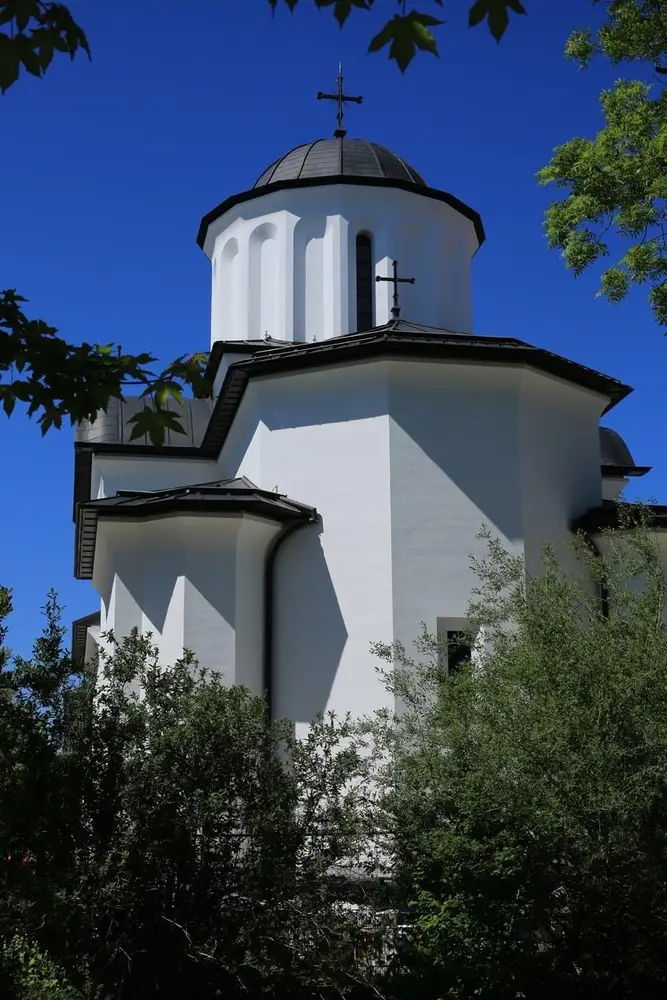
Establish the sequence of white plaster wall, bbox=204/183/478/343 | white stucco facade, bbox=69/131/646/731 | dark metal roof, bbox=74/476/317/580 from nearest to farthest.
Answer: white stucco facade, bbox=69/131/646/731
dark metal roof, bbox=74/476/317/580
white plaster wall, bbox=204/183/478/343

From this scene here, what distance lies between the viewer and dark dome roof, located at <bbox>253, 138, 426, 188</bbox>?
18.7 metres

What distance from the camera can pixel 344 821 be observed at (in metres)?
8.32

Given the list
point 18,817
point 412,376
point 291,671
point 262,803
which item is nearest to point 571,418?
point 412,376

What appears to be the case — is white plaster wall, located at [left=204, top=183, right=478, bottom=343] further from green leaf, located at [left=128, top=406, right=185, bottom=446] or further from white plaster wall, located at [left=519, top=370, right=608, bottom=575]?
green leaf, located at [left=128, top=406, right=185, bottom=446]

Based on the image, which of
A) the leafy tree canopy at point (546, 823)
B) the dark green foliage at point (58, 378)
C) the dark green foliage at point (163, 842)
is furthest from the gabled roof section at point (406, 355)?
the dark green foliage at point (58, 378)

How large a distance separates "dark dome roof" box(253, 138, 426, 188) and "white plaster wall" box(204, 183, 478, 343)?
0.43 metres

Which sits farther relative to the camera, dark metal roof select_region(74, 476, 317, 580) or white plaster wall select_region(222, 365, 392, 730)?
dark metal roof select_region(74, 476, 317, 580)

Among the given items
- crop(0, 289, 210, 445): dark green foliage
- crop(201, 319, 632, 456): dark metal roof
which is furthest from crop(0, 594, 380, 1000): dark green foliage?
crop(201, 319, 632, 456): dark metal roof

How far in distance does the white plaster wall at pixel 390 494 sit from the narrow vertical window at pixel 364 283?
398 cm

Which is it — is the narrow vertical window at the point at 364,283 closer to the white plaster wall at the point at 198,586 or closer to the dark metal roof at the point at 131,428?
the dark metal roof at the point at 131,428

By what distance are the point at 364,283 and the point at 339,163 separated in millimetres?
2250

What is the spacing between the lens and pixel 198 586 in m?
13.3

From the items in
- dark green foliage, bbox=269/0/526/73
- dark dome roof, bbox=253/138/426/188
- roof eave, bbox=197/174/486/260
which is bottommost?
dark green foliage, bbox=269/0/526/73

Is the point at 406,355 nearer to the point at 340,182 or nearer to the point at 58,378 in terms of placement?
the point at 340,182
